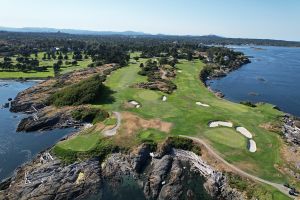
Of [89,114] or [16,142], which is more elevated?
[89,114]

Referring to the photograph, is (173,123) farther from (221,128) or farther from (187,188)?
(187,188)

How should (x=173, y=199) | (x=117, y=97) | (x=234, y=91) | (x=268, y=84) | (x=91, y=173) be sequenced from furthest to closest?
(x=268, y=84) < (x=234, y=91) < (x=117, y=97) < (x=91, y=173) < (x=173, y=199)

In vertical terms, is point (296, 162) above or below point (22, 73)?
above

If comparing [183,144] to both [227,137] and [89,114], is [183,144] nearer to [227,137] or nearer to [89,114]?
[227,137]

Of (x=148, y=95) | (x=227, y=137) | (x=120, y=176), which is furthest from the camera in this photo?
(x=148, y=95)

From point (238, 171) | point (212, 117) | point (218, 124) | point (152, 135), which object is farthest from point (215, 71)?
point (238, 171)

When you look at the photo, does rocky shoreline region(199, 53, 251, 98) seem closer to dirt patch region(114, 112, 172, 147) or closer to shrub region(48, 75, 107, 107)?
shrub region(48, 75, 107, 107)

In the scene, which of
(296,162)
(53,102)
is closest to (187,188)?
(296,162)

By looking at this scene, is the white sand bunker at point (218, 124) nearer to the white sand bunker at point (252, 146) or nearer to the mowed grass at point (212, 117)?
the mowed grass at point (212, 117)
